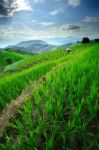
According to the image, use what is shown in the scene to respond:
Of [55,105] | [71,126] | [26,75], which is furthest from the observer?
[26,75]

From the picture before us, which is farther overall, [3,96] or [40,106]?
[3,96]

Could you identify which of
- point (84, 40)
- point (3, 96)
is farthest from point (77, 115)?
point (84, 40)

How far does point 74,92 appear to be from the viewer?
356 centimetres

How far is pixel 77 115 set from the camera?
2414 millimetres

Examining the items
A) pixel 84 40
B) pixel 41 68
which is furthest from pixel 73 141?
pixel 84 40

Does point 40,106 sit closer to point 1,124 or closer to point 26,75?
point 1,124

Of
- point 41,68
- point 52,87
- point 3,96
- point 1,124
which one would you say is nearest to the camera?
point 1,124

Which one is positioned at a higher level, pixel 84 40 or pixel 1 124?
pixel 84 40

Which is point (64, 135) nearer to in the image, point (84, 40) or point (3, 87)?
point (3, 87)

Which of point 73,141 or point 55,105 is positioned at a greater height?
point 55,105

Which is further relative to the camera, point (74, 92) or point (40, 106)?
point (74, 92)

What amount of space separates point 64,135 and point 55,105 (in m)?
0.75

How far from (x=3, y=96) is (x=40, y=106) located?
306 centimetres

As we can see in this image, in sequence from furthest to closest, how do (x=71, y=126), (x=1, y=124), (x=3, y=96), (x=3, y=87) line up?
(x=3, y=87) < (x=3, y=96) < (x=1, y=124) < (x=71, y=126)
